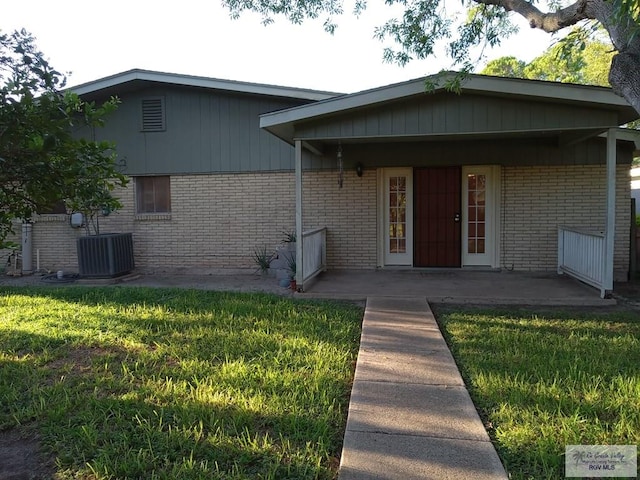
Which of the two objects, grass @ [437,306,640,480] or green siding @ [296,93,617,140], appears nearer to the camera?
grass @ [437,306,640,480]

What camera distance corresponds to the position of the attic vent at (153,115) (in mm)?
10484

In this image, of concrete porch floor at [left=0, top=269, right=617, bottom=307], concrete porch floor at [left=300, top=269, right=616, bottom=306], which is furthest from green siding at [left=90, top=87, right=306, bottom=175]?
concrete porch floor at [left=300, top=269, right=616, bottom=306]

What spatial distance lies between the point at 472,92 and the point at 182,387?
5.72 m

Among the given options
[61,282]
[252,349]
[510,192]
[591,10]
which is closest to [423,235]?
[510,192]

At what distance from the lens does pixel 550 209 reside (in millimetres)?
9367

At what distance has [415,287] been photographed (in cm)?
802

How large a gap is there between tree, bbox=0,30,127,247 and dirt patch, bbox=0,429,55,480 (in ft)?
4.51

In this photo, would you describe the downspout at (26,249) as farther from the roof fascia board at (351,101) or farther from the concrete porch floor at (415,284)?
the roof fascia board at (351,101)

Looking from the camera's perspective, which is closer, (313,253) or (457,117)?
(457,117)

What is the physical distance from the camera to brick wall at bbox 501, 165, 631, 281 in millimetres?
9195

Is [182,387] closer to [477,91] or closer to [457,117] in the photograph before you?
[457,117]

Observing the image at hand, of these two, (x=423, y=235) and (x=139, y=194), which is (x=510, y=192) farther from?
(x=139, y=194)

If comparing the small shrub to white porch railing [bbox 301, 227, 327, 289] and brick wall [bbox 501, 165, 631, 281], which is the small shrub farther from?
brick wall [bbox 501, 165, 631, 281]

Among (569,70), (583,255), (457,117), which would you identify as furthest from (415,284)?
(569,70)
